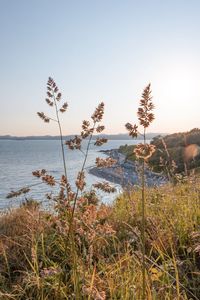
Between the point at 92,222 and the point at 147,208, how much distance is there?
130 inches

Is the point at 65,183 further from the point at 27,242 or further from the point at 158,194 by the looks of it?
the point at 158,194

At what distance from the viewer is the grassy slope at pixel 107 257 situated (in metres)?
3.02

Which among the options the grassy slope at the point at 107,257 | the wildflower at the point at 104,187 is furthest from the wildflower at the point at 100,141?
the grassy slope at the point at 107,257

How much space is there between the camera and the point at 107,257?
4.55m

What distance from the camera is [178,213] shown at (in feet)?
16.4

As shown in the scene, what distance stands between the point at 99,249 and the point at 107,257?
0.37 meters

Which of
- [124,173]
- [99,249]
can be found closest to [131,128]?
[99,249]

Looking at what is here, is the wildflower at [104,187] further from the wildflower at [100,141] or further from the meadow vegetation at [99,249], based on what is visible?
the wildflower at [100,141]

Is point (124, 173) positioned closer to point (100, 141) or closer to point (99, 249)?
point (99, 249)

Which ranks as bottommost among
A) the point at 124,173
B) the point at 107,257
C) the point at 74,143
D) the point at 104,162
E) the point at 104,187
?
the point at 107,257

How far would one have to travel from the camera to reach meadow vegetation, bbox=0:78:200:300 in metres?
2.38

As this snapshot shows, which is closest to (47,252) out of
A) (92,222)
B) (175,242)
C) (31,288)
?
(31,288)

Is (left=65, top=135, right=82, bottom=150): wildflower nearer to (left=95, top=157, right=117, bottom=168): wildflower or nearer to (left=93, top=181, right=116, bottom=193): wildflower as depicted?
(left=95, top=157, right=117, bottom=168): wildflower

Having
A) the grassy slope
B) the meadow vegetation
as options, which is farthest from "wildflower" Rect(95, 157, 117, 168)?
the grassy slope
